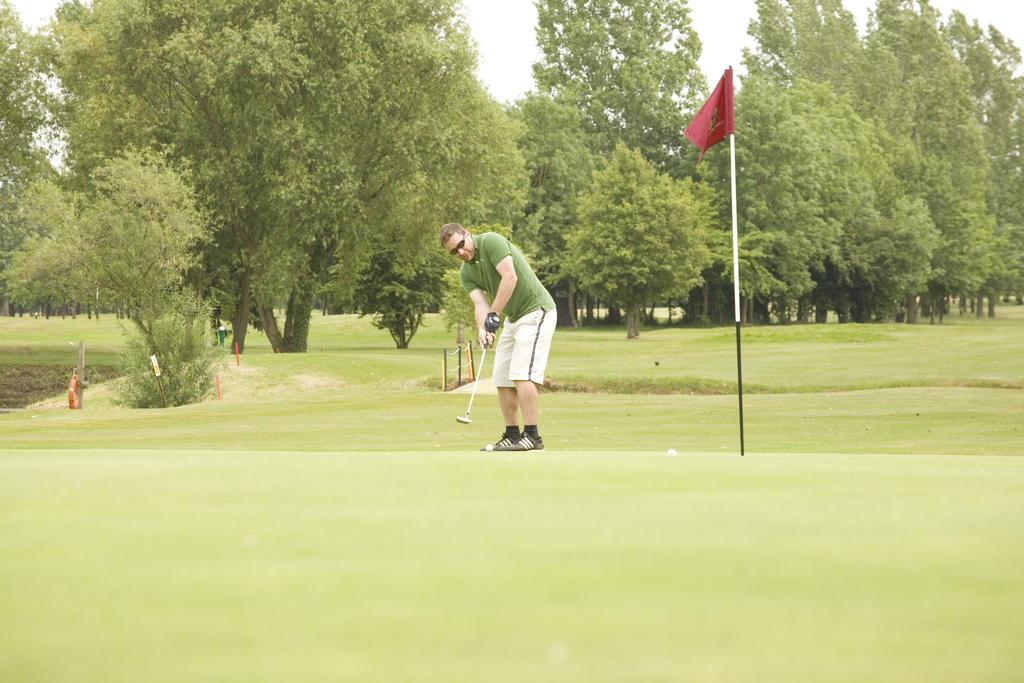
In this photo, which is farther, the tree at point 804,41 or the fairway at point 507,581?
the tree at point 804,41

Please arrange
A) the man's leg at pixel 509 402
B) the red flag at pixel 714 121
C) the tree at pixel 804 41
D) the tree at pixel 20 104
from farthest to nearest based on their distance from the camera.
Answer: the tree at pixel 804 41 → the tree at pixel 20 104 → the red flag at pixel 714 121 → the man's leg at pixel 509 402

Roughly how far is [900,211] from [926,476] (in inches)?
3933

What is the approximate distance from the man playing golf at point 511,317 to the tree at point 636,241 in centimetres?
6575

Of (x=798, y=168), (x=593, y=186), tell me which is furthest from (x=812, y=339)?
(x=798, y=168)

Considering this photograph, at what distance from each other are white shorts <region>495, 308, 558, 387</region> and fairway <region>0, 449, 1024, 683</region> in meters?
4.92

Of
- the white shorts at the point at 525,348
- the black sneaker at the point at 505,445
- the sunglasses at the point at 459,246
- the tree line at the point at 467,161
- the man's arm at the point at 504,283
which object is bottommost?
the black sneaker at the point at 505,445

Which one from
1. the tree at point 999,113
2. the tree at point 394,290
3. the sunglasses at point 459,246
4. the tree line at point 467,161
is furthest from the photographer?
the tree at point 999,113

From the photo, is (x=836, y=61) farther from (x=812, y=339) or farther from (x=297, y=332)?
(x=297, y=332)

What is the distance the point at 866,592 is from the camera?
17.2 feet

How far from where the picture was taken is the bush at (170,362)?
37.1m

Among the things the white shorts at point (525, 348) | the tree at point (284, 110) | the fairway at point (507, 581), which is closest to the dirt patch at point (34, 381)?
the tree at point (284, 110)

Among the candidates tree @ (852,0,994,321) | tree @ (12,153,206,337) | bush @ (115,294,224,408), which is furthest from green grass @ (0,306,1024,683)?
tree @ (852,0,994,321)

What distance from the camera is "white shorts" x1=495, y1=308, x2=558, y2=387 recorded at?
44.2 ft

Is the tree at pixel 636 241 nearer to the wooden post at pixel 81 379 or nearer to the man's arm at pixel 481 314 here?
the wooden post at pixel 81 379
